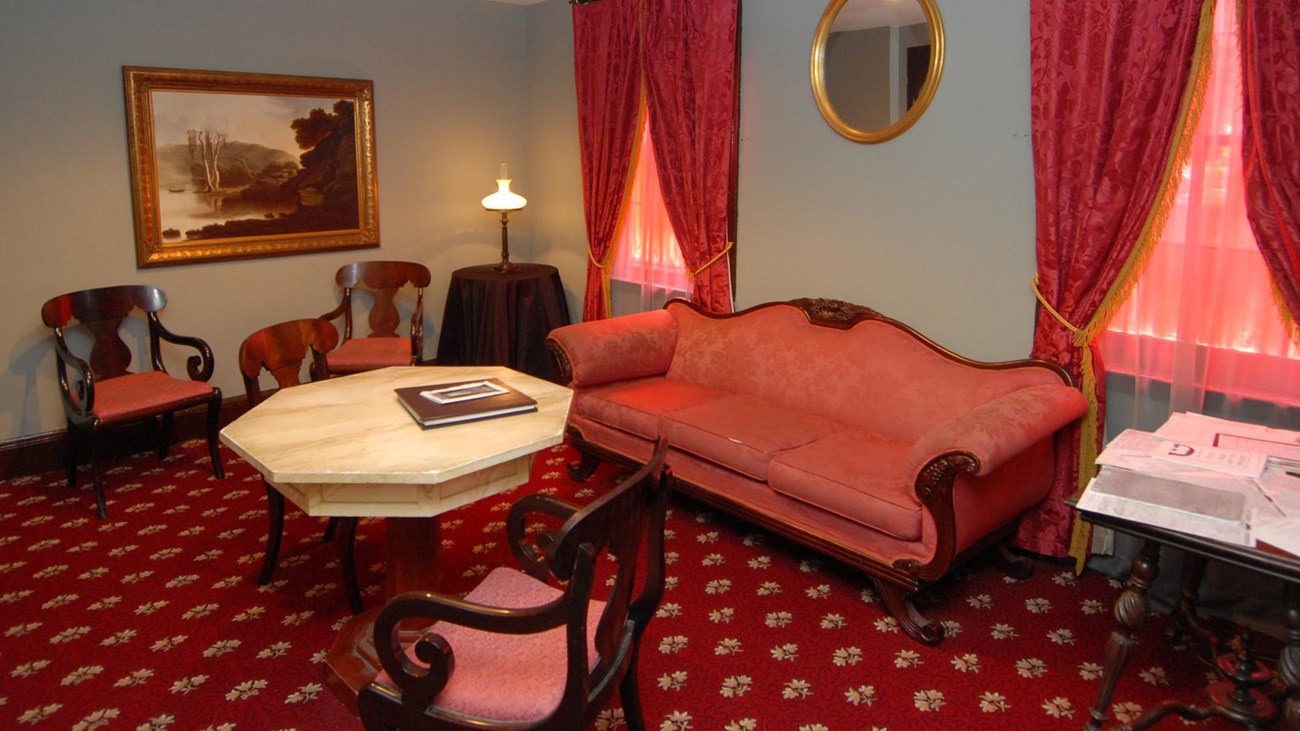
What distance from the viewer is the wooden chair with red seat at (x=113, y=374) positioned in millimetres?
3777

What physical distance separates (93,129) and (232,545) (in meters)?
2.21

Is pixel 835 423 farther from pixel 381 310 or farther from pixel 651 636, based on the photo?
pixel 381 310

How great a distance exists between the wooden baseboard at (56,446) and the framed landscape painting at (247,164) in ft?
2.78

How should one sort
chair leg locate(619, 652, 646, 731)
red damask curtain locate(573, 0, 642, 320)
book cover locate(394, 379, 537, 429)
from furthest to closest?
red damask curtain locate(573, 0, 642, 320) < book cover locate(394, 379, 537, 429) < chair leg locate(619, 652, 646, 731)

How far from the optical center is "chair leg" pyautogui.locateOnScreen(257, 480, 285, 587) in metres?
3.06

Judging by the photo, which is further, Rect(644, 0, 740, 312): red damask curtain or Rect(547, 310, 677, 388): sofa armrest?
Rect(644, 0, 740, 312): red damask curtain

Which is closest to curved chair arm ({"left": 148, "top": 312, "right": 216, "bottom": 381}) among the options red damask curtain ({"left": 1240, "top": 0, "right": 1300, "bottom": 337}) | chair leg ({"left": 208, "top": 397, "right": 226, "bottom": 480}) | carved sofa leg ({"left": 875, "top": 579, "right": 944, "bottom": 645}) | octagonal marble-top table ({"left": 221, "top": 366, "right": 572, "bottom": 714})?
chair leg ({"left": 208, "top": 397, "right": 226, "bottom": 480})

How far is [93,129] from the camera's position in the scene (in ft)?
13.8

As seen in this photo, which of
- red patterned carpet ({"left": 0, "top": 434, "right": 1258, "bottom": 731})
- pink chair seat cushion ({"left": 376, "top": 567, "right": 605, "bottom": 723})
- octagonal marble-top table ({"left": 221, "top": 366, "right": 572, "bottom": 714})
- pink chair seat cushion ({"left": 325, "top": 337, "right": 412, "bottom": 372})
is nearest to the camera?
pink chair seat cushion ({"left": 376, "top": 567, "right": 605, "bottom": 723})

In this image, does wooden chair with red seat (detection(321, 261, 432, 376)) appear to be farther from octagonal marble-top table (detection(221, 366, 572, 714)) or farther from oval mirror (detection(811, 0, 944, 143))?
oval mirror (detection(811, 0, 944, 143))

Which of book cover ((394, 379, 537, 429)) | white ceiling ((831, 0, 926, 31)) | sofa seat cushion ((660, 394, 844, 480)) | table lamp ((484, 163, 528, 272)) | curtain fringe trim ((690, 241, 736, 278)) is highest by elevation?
white ceiling ((831, 0, 926, 31))

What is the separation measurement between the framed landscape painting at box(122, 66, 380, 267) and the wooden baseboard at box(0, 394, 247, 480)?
846mm

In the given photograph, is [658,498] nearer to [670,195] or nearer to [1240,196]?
[1240,196]

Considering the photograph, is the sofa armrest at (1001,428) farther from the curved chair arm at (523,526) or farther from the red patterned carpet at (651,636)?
the curved chair arm at (523,526)
